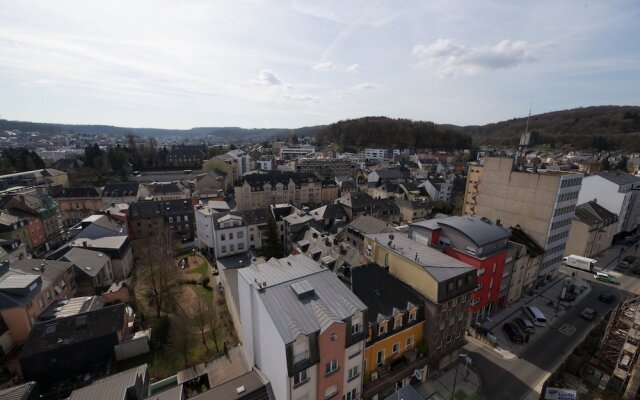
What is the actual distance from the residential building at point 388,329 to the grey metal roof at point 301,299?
301 centimetres

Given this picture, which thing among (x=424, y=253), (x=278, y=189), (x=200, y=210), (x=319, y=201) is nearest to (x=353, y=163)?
(x=319, y=201)

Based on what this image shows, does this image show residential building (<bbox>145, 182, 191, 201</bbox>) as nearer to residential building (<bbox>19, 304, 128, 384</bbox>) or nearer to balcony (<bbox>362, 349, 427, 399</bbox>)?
residential building (<bbox>19, 304, 128, 384</bbox>)

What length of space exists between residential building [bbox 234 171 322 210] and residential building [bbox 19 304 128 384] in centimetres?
5759

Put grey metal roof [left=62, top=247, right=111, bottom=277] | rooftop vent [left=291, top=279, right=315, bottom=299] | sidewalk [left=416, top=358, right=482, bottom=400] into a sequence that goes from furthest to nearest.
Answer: grey metal roof [left=62, top=247, right=111, bottom=277] < sidewalk [left=416, top=358, right=482, bottom=400] < rooftop vent [left=291, top=279, right=315, bottom=299]

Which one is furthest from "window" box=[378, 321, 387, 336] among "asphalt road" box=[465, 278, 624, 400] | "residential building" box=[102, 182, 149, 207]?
"residential building" box=[102, 182, 149, 207]

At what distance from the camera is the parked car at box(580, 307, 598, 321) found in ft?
126

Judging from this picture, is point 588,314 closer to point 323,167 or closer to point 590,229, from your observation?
point 590,229

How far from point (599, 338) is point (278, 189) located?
77179 mm

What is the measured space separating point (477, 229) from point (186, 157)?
154 m

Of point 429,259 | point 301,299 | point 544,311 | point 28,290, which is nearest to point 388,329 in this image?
point 429,259

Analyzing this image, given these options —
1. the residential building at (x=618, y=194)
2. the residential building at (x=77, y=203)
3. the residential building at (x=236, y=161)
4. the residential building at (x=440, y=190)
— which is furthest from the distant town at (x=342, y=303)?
the residential building at (x=236, y=161)

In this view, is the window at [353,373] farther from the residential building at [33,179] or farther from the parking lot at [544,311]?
the residential building at [33,179]

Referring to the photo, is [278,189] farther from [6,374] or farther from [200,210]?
[6,374]

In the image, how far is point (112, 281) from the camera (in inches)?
1877
